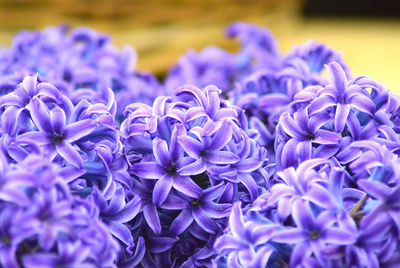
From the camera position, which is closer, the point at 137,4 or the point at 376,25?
the point at 137,4

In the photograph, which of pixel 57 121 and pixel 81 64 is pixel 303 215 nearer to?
pixel 57 121

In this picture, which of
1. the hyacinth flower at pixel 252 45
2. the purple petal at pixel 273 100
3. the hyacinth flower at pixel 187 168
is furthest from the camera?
the hyacinth flower at pixel 252 45

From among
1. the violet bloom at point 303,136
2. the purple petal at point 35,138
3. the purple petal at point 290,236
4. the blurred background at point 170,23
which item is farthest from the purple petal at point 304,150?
the blurred background at point 170,23

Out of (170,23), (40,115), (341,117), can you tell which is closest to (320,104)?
(341,117)

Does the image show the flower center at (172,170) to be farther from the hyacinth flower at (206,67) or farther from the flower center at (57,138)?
the hyacinth flower at (206,67)

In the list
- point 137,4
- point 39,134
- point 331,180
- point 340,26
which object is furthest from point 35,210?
point 340,26

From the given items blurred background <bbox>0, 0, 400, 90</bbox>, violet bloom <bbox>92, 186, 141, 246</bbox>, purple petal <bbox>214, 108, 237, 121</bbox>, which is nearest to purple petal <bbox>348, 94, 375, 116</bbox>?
purple petal <bbox>214, 108, 237, 121</bbox>

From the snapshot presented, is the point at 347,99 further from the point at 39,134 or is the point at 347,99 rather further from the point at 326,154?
the point at 39,134

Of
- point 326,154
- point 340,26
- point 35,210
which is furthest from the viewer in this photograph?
point 340,26
